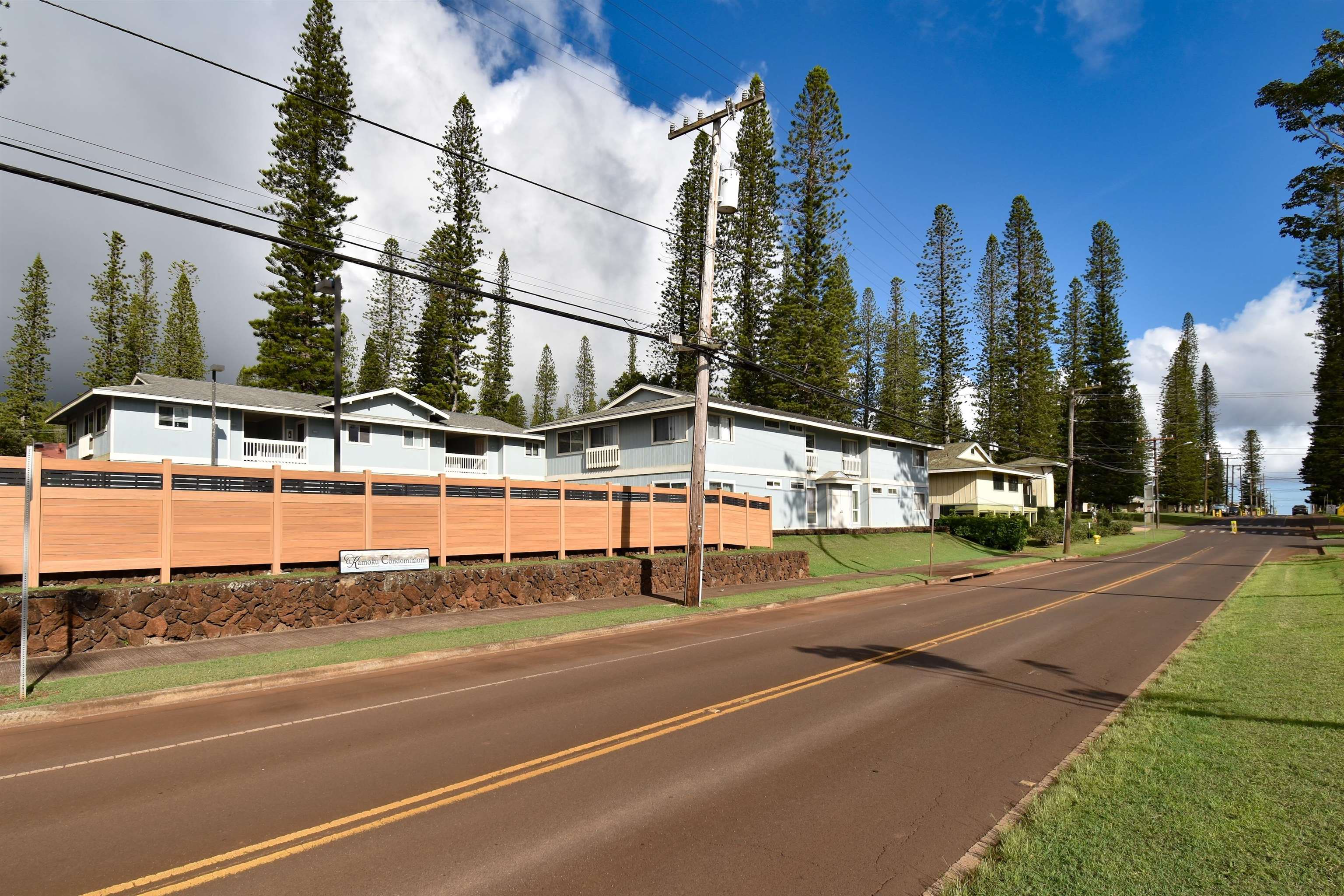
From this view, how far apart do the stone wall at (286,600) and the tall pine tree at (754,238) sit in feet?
95.2

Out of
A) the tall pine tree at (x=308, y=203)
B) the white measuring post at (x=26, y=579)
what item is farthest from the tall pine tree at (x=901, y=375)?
the white measuring post at (x=26, y=579)

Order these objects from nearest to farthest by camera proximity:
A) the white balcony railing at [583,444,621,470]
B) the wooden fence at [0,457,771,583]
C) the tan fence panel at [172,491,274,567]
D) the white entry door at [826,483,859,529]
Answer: the wooden fence at [0,457,771,583], the tan fence panel at [172,491,274,567], the white balcony railing at [583,444,621,470], the white entry door at [826,483,859,529]

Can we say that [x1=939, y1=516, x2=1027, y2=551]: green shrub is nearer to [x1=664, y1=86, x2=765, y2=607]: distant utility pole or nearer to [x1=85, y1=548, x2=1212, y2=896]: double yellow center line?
[x1=664, y1=86, x2=765, y2=607]: distant utility pole

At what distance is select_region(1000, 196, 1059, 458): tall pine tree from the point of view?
6128cm

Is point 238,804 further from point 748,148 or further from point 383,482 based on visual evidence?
point 748,148

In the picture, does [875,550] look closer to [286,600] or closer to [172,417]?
[286,600]

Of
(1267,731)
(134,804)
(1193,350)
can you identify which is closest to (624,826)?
(134,804)

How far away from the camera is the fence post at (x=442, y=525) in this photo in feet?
57.0

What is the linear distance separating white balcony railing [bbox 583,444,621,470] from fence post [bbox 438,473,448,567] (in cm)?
1888

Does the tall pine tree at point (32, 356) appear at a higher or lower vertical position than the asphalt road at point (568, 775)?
higher

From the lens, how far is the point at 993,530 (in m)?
43.3

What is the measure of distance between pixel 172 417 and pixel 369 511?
840 inches

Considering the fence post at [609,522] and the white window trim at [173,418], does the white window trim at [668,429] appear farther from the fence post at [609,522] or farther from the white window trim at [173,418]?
the white window trim at [173,418]

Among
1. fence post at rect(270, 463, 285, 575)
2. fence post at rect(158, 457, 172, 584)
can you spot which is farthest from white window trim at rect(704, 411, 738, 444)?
fence post at rect(158, 457, 172, 584)
